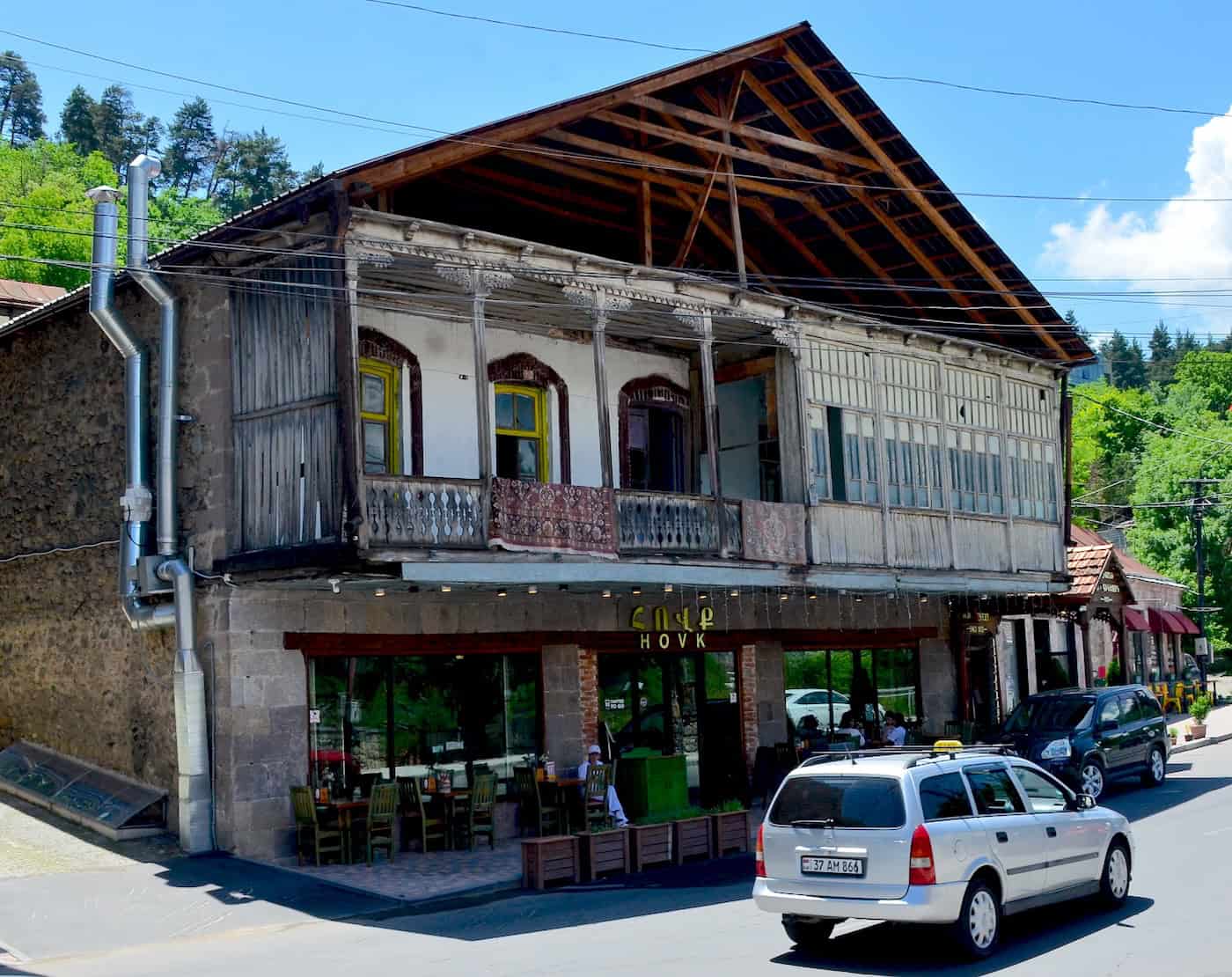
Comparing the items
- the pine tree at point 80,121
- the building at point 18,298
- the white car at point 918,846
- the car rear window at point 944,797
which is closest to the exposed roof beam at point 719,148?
the white car at point 918,846

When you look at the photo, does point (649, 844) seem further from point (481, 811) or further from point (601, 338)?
point (601, 338)

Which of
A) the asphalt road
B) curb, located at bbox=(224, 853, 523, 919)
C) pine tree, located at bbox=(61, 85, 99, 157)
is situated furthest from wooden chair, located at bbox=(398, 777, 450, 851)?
pine tree, located at bbox=(61, 85, 99, 157)

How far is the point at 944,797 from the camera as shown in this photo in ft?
35.4

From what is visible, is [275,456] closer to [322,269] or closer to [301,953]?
[322,269]

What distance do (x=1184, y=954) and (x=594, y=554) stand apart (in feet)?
29.2

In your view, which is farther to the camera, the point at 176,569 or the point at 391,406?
the point at 391,406

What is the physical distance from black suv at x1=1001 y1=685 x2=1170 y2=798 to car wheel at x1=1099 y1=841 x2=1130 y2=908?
8550 millimetres

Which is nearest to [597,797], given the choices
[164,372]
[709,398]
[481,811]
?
[481,811]

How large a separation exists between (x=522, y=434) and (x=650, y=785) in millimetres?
5570

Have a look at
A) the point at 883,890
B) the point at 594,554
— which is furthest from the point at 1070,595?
the point at 883,890

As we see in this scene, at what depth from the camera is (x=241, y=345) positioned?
17.2m

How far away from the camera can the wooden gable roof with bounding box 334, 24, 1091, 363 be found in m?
19.2

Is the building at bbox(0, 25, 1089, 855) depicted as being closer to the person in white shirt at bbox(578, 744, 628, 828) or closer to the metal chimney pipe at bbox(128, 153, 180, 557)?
the metal chimney pipe at bbox(128, 153, 180, 557)

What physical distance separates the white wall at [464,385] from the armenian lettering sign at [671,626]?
7.44 ft
